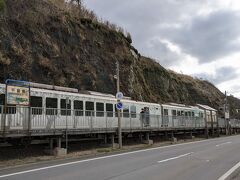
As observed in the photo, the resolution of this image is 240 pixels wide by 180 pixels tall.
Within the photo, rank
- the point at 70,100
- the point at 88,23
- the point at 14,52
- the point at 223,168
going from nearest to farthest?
the point at 223,168 < the point at 70,100 < the point at 14,52 < the point at 88,23

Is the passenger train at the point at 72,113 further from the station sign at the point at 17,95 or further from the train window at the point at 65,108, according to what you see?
the station sign at the point at 17,95

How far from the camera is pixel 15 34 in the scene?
32.2 m

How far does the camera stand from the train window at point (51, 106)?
70.3 ft

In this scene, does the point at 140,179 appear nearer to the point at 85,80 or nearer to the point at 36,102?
the point at 36,102

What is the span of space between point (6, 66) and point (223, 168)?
18959 millimetres

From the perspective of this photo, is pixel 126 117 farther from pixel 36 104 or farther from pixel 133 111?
pixel 36 104

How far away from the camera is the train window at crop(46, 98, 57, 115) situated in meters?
21.4

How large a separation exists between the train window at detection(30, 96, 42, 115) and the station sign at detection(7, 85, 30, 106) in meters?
0.79

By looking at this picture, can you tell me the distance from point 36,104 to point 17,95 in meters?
2.34

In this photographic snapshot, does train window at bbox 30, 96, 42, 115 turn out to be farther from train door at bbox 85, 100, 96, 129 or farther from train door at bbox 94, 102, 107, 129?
train door at bbox 94, 102, 107, 129

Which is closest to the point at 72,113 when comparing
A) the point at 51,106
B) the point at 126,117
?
the point at 51,106

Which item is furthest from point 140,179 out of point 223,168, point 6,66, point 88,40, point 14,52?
point 88,40

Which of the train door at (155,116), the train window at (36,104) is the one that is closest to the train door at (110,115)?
the train door at (155,116)

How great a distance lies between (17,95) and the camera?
1883cm
